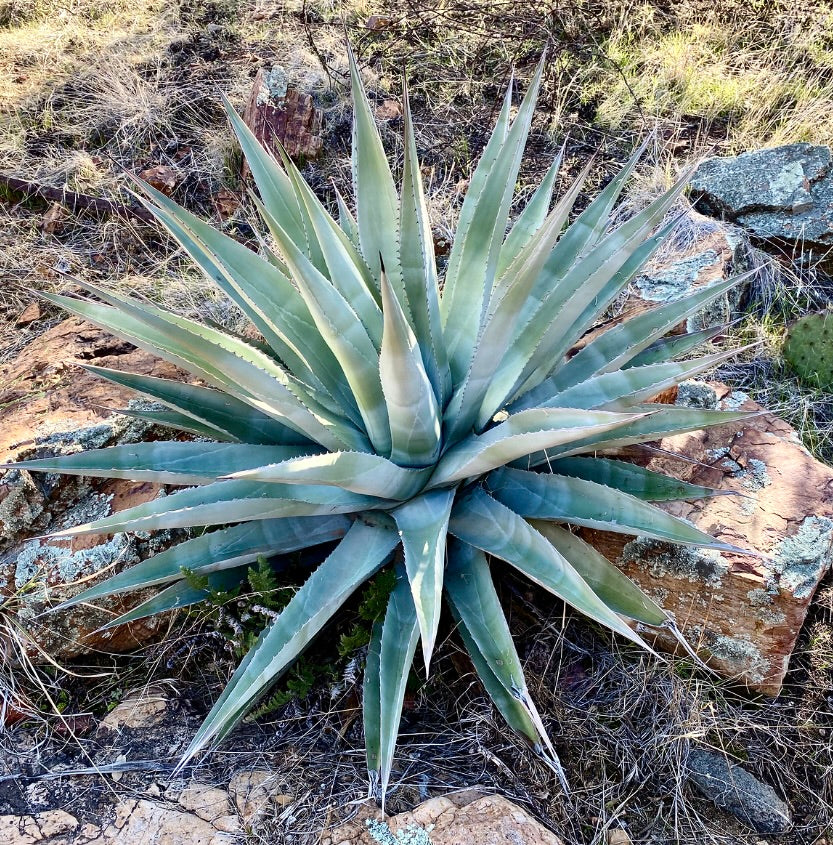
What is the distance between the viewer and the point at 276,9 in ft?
17.0

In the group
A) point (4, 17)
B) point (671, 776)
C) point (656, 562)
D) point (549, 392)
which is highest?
point (4, 17)

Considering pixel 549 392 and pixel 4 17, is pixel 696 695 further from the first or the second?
pixel 4 17

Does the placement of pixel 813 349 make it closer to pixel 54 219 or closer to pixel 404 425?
pixel 404 425

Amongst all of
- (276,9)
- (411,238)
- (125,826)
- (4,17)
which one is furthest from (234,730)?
(4,17)

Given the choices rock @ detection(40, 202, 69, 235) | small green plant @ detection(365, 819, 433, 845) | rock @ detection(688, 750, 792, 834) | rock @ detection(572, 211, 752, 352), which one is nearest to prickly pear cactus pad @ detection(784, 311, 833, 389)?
rock @ detection(572, 211, 752, 352)

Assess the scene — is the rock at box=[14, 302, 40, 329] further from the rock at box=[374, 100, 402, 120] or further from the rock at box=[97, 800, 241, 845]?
the rock at box=[97, 800, 241, 845]

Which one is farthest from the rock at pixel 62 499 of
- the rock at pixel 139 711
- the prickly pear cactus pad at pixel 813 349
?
the prickly pear cactus pad at pixel 813 349

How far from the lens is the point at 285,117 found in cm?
405

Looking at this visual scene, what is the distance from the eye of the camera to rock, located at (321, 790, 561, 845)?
1680 mm

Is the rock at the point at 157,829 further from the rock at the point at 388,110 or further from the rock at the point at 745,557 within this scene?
the rock at the point at 388,110

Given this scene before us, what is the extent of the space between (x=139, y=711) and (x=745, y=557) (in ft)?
5.89

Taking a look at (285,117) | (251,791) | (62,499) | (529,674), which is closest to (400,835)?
(251,791)

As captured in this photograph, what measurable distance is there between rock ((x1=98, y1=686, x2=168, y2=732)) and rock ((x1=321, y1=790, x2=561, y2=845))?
63cm

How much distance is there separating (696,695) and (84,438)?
6.67 feet
